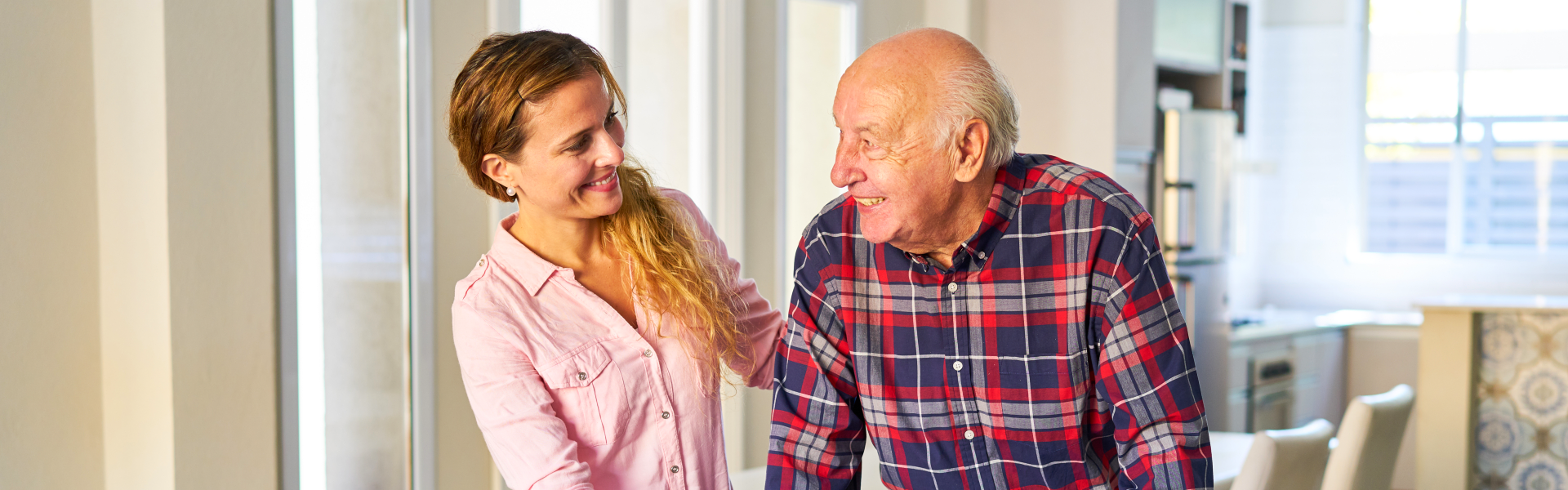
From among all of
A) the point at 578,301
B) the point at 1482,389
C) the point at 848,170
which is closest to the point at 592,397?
the point at 578,301

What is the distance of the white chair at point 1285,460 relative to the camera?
6.45 ft

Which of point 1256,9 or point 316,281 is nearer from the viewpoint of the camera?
point 316,281

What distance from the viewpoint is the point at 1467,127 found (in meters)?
5.96

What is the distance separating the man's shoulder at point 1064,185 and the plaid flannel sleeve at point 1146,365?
2cm

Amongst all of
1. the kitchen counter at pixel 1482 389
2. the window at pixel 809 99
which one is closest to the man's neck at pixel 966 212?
the window at pixel 809 99

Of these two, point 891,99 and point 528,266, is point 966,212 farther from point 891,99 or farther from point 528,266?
point 528,266

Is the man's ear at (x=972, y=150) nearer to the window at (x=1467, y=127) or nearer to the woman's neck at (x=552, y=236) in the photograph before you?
A: the woman's neck at (x=552, y=236)

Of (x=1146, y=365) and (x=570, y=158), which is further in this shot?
(x=570, y=158)

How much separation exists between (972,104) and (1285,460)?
3.47ft

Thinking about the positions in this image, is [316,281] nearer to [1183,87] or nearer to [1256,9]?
[1183,87]

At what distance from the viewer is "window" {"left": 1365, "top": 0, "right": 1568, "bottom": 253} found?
5.76 metres

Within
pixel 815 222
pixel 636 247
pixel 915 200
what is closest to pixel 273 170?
pixel 636 247

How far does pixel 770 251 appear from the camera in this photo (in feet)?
12.7

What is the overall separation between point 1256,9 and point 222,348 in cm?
561
